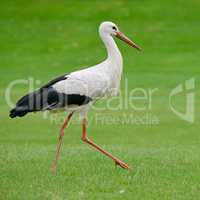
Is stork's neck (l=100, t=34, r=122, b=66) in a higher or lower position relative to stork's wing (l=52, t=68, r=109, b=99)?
higher

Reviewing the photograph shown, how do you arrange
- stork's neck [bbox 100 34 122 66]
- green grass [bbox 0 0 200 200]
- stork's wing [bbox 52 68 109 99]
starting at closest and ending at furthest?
1. green grass [bbox 0 0 200 200]
2. stork's wing [bbox 52 68 109 99]
3. stork's neck [bbox 100 34 122 66]

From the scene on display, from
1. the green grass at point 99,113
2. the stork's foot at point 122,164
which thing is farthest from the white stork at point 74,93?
the green grass at point 99,113

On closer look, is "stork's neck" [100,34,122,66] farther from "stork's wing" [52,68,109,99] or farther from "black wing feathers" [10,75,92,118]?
"black wing feathers" [10,75,92,118]

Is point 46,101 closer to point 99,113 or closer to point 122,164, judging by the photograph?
point 122,164

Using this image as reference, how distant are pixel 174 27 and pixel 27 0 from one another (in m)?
7.06

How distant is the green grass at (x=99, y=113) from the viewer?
25.8 ft

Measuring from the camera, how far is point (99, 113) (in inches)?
563

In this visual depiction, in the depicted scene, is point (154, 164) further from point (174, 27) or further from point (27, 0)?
point (27, 0)

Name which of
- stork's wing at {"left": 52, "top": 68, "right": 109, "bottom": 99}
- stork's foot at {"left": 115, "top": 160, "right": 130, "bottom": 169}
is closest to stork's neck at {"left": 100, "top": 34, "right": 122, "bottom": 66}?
stork's wing at {"left": 52, "top": 68, "right": 109, "bottom": 99}

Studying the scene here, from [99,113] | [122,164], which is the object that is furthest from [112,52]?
[99,113]

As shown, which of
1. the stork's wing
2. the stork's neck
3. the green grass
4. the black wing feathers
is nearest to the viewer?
the green grass

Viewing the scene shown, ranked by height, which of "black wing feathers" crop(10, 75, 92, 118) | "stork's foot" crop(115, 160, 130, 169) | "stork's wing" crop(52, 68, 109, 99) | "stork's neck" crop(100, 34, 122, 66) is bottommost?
"stork's foot" crop(115, 160, 130, 169)

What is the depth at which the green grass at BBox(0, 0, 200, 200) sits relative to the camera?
787 centimetres

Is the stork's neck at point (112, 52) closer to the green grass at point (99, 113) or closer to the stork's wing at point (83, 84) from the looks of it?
the stork's wing at point (83, 84)
